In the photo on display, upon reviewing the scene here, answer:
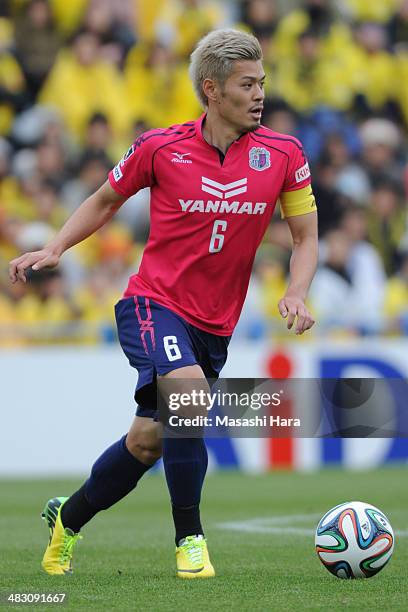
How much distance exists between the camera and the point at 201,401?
195 inches

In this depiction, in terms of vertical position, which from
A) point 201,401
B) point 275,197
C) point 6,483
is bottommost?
point 6,483

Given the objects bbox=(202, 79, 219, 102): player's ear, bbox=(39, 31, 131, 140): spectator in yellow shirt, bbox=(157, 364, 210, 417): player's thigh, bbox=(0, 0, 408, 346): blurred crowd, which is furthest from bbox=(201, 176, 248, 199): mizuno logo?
bbox=(39, 31, 131, 140): spectator in yellow shirt

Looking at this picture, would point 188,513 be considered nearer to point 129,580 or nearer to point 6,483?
point 129,580

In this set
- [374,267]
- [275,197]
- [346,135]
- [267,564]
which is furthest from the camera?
[346,135]

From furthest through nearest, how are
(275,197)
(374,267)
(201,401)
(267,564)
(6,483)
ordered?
(374,267)
(6,483)
(267,564)
(275,197)
(201,401)

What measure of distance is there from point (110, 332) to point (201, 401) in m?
6.87

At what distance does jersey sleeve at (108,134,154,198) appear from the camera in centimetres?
524

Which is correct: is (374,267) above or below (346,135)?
below

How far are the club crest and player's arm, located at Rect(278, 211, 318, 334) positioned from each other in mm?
281

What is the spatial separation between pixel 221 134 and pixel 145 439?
1314mm

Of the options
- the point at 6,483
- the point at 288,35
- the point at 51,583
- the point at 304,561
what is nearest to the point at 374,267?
the point at 288,35

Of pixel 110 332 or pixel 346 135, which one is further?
pixel 346 135
